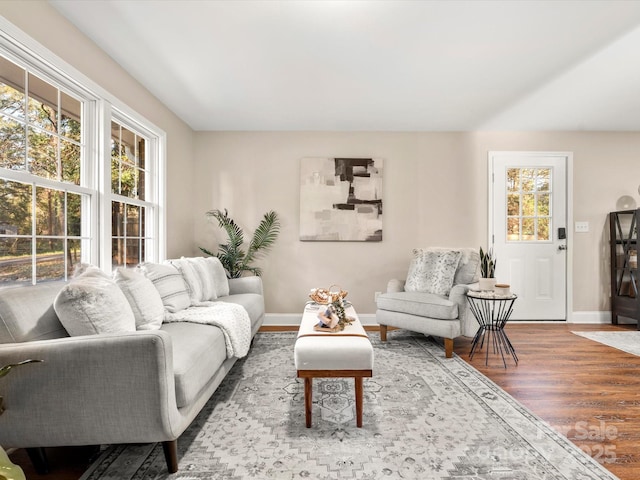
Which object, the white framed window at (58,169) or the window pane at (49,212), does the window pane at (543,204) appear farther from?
the window pane at (49,212)

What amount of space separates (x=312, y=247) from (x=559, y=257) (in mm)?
3082

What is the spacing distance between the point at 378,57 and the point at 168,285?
2271 mm

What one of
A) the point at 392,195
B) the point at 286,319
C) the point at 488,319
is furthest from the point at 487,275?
the point at 286,319

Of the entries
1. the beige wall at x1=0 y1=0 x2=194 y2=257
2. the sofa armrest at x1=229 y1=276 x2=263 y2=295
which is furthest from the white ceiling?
the sofa armrest at x1=229 y1=276 x2=263 y2=295

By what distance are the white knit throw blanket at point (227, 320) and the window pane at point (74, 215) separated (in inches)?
33.0

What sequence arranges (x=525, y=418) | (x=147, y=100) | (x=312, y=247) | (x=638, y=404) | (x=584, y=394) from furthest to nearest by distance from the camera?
1. (x=312, y=247)
2. (x=147, y=100)
3. (x=584, y=394)
4. (x=638, y=404)
5. (x=525, y=418)

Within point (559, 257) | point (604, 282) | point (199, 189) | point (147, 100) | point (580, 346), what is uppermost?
point (147, 100)

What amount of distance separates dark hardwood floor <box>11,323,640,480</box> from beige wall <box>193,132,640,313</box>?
122 cm

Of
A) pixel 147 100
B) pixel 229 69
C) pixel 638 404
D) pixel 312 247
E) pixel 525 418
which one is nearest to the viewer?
pixel 525 418

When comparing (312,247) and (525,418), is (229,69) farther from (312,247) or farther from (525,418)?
(525,418)

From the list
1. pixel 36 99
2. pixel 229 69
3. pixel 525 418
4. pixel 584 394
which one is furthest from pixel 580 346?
pixel 36 99

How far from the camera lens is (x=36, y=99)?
2.04 m

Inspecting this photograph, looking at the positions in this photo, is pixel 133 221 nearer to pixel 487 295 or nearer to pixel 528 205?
pixel 487 295

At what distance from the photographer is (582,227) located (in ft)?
14.2
